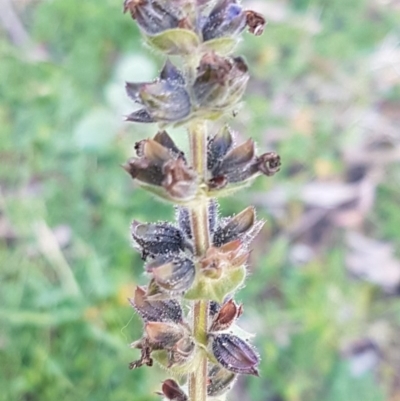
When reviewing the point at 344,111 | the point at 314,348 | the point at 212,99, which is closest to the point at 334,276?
the point at 314,348

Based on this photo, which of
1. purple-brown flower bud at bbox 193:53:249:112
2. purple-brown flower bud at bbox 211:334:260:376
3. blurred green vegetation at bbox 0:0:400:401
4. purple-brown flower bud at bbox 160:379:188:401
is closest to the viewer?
purple-brown flower bud at bbox 193:53:249:112

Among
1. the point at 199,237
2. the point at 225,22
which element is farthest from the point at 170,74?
the point at 199,237

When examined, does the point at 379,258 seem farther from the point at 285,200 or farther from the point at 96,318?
the point at 96,318

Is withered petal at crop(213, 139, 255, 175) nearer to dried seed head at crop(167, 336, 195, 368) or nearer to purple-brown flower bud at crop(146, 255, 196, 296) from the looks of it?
purple-brown flower bud at crop(146, 255, 196, 296)

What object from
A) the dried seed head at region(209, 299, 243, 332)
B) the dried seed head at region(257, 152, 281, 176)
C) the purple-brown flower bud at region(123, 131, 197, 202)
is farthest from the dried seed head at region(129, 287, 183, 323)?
the dried seed head at region(257, 152, 281, 176)

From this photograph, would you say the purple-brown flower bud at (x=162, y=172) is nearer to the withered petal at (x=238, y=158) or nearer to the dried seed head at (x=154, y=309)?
the withered petal at (x=238, y=158)
